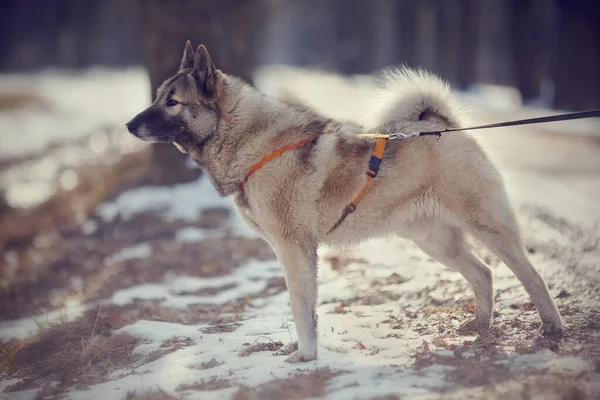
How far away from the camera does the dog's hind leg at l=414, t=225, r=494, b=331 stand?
4.83 metres

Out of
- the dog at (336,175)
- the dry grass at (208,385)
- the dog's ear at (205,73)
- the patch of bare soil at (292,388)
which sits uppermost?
the dog's ear at (205,73)

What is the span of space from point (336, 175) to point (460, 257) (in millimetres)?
1247

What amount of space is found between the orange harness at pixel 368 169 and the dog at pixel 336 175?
0.04 ft

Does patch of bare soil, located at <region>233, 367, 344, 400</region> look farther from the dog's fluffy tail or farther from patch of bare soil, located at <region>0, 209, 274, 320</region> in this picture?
patch of bare soil, located at <region>0, 209, 274, 320</region>

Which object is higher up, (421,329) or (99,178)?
(99,178)

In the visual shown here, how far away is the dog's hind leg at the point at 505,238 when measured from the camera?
14.3ft

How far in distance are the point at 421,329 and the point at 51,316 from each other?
3797mm

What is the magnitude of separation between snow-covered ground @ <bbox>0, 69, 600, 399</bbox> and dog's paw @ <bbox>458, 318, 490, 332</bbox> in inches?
3.4

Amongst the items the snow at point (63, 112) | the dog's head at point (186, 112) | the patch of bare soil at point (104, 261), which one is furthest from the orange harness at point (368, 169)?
the snow at point (63, 112)

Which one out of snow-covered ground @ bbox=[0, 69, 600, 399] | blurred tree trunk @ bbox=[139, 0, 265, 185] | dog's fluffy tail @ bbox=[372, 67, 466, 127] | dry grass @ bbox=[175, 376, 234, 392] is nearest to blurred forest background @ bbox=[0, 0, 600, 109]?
blurred tree trunk @ bbox=[139, 0, 265, 185]

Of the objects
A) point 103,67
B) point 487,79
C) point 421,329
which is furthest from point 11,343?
point 103,67

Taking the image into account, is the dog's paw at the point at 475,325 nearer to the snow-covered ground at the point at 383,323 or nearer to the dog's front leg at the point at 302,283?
the snow-covered ground at the point at 383,323

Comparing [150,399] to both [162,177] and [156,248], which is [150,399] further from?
[162,177]

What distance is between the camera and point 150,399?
382 centimetres
